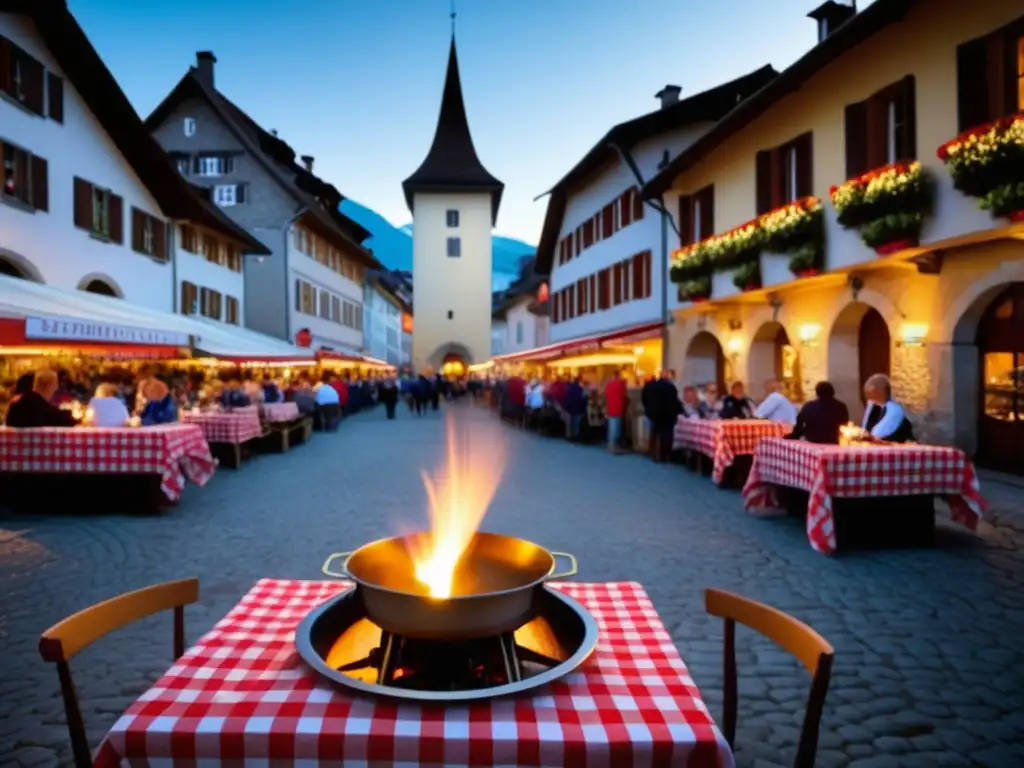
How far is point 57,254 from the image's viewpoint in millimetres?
17812

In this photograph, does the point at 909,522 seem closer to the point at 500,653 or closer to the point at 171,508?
the point at 500,653

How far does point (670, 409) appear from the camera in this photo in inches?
571

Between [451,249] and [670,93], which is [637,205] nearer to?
[670,93]

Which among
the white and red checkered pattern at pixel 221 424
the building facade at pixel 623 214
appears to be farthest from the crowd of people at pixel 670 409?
the white and red checkered pattern at pixel 221 424

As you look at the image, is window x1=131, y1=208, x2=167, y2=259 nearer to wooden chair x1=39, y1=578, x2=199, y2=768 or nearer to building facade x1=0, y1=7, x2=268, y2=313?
building facade x1=0, y1=7, x2=268, y2=313

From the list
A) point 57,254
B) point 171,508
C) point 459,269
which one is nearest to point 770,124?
point 171,508

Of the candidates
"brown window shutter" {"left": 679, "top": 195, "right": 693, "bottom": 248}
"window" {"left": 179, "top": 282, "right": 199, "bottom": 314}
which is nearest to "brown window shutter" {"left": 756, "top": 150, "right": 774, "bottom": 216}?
"brown window shutter" {"left": 679, "top": 195, "right": 693, "bottom": 248}

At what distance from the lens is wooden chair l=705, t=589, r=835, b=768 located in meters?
2.09

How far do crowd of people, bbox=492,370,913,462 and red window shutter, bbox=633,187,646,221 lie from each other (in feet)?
18.8

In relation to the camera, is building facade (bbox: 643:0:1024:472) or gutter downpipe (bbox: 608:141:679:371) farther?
gutter downpipe (bbox: 608:141:679:371)

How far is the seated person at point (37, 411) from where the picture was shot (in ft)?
31.0

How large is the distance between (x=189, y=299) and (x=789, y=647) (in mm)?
26049

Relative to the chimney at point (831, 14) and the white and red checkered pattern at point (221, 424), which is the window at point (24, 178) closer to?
the white and red checkered pattern at point (221, 424)

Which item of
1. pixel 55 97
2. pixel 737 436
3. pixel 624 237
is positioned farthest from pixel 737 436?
pixel 55 97
